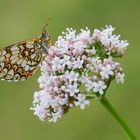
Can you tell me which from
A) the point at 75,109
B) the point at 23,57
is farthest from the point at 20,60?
the point at 75,109

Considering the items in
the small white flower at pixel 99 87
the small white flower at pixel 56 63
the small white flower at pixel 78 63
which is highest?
the small white flower at pixel 56 63

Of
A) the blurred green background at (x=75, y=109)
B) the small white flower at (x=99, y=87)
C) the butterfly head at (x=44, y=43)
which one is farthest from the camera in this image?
the blurred green background at (x=75, y=109)

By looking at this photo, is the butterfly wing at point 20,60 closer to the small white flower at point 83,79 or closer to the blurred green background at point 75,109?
the small white flower at point 83,79

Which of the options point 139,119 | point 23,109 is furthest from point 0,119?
point 139,119

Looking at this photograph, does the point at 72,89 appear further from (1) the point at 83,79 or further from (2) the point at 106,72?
(2) the point at 106,72

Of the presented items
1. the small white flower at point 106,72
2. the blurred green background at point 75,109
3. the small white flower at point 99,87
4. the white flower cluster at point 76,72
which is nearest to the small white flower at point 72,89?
the white flower cluster at point 76,72

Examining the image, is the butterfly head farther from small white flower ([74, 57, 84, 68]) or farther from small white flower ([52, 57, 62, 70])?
small white flower ([74, 57, 84, 68])

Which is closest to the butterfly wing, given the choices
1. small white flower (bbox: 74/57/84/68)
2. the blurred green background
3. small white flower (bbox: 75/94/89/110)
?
small white flower (bbox: 74/57/84/68)

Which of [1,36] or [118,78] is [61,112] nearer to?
[118,78]
